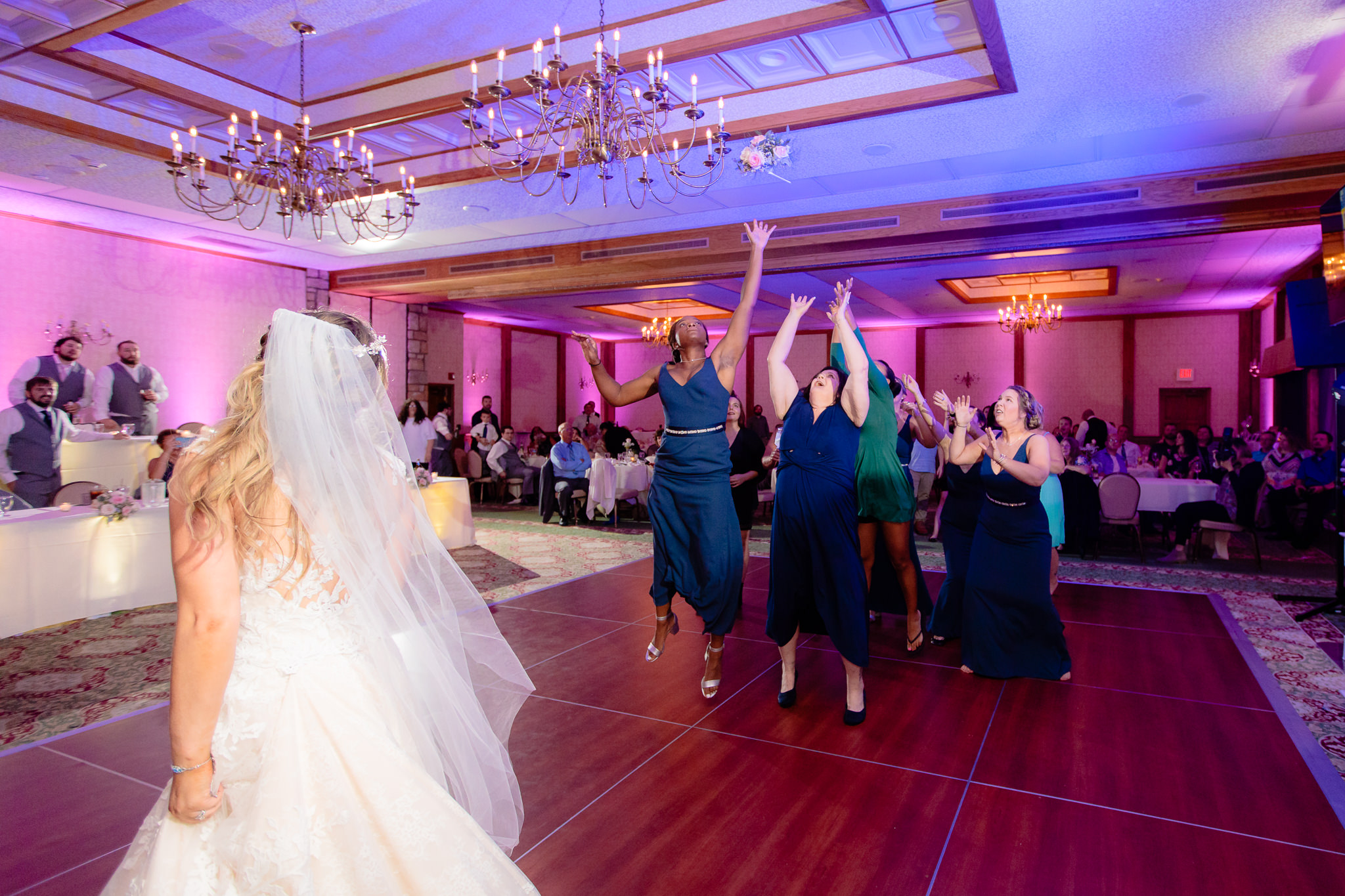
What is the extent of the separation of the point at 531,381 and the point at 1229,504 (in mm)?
14178

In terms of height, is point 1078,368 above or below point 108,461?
above

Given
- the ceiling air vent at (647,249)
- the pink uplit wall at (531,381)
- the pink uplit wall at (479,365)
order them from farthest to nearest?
the pink uplit wall at (531,381) < the pink uplit wall at (479,365) < the ceiling air vent at (647,249)

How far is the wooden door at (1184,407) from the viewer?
14445 millimetres

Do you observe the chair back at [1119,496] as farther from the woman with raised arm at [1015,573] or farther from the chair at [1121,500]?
the woman with raised arm at [1015,573]

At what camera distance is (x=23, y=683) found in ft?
12.3

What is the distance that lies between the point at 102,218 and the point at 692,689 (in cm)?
938

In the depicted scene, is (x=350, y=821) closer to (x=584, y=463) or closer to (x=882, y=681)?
(x=882, y=681)

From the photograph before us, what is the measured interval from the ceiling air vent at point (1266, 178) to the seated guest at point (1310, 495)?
3152 mm

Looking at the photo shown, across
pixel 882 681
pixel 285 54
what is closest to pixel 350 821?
pixel 882 681

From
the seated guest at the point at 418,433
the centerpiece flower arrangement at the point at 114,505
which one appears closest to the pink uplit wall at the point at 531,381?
the seated guest at the point at 418,433

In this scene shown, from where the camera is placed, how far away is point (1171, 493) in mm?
7273

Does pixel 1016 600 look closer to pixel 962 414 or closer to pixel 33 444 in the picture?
pixel 962 414

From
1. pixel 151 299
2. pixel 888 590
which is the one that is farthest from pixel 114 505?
pixel 151 299

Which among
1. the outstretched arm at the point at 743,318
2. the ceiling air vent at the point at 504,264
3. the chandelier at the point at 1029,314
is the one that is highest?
the ceiling air vent at the point at 504,264
